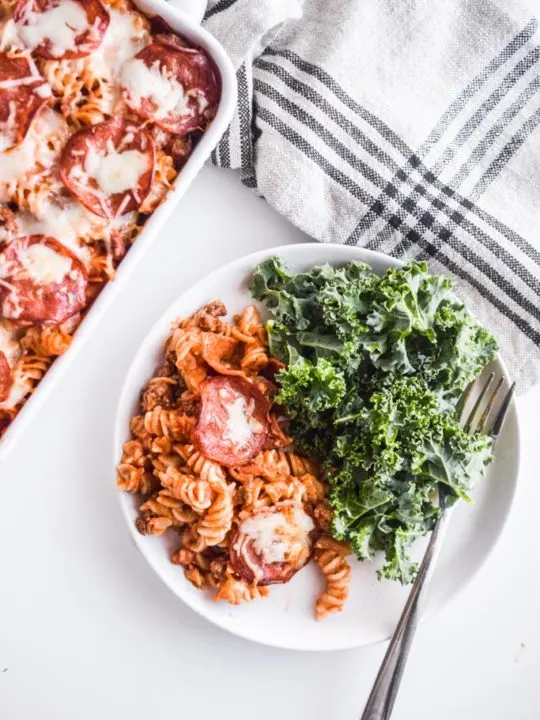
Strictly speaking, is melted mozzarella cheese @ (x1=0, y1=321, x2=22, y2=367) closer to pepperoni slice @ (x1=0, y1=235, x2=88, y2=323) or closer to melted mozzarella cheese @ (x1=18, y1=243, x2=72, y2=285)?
pepperoni slice @ (x1=0, y1=235, x2=88, y2=323)

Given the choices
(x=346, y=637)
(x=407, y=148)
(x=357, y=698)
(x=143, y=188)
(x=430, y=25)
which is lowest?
(x=357, y=698)

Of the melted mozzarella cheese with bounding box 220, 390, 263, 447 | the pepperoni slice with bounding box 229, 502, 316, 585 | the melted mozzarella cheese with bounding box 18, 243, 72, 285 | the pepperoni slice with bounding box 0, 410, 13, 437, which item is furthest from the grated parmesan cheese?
the melted mozzarella cheese with bounding box 18, 243, 72, 285

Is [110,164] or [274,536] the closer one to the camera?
[110,164]

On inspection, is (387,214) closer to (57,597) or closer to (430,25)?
(430,25)

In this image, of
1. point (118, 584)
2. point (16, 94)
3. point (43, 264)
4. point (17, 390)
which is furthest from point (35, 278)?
point (118, 584)

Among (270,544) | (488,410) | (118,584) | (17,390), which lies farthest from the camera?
Result: (118,584)

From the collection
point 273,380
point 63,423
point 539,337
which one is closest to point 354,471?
point 273,380

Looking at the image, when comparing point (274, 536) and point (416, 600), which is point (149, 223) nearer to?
point (274, 536)
